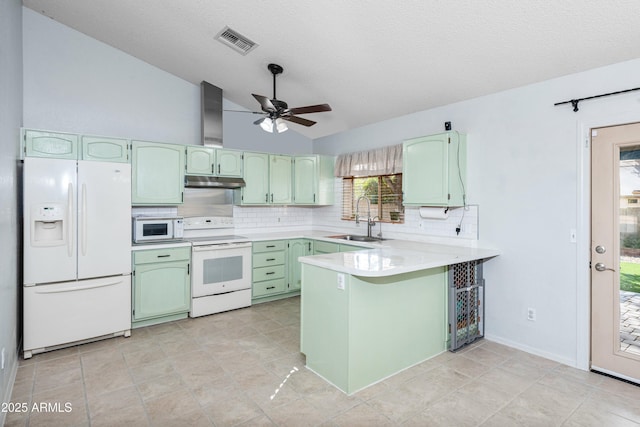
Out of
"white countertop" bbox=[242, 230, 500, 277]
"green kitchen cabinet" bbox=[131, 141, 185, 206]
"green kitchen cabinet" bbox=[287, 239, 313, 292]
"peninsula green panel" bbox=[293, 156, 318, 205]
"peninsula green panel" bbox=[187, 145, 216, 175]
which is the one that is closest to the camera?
"white countertop" bbox=[242, 230, 500, 277]

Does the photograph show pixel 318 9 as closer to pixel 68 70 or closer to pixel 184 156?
pixel 184 156

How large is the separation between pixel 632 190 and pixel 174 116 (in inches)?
195

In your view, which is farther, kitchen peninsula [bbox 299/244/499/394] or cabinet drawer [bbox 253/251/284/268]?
cabinet drawer [bbox 253/251/284/268]

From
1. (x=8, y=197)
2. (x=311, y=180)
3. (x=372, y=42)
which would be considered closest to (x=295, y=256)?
(x=311, y=180)

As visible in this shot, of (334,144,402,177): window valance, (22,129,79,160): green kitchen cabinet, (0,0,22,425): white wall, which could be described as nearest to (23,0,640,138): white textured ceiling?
(334,144,402,177): window valance

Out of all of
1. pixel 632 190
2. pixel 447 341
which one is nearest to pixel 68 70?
pixel 447 341

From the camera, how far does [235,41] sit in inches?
134

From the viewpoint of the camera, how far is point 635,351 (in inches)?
99.5

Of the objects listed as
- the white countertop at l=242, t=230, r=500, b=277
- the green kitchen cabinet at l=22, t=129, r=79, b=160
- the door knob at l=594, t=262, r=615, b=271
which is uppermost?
the green kitchen cabinet at l=22, t=129, r=79, b=160

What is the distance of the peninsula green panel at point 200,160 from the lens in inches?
163

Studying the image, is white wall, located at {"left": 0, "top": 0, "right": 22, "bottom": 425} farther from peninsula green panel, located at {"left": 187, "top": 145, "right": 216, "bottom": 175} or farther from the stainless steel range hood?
the stainless steel range hood

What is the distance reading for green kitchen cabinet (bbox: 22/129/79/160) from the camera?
10.0 ft

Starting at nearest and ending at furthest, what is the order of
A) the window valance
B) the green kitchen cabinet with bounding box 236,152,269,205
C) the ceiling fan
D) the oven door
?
the ceiling fan < the oven door < the window valance < the green kitchen cabinet with bounding box 236,152,269,205

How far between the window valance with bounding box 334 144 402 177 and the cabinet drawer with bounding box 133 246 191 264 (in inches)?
98.4
